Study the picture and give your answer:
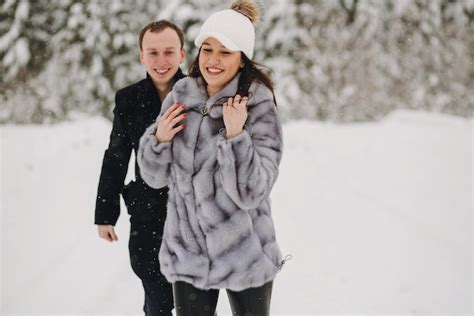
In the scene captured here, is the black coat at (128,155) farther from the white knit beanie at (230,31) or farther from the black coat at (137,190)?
the white knit beanie at (230,31)

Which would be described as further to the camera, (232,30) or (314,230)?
(314,230)

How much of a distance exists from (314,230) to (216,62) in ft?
14.3

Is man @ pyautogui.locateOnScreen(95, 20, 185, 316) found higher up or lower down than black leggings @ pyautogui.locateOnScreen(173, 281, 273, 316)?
higher up

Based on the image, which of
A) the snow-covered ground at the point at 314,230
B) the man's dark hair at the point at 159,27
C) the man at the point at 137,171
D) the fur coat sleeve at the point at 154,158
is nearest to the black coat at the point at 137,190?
the man at the point at 137,171

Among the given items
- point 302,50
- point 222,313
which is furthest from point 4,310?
point 302,50

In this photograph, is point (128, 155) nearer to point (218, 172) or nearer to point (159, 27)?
point (159, 27)

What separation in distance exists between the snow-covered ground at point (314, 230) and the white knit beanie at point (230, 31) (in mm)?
2742

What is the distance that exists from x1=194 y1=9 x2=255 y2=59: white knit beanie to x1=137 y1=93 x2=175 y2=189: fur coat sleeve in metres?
0.38

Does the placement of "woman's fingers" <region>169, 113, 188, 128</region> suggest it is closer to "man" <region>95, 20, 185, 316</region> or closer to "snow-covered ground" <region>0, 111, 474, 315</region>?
"man" <region>95, 20, 185, 316</region>

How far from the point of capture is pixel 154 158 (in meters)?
2.31

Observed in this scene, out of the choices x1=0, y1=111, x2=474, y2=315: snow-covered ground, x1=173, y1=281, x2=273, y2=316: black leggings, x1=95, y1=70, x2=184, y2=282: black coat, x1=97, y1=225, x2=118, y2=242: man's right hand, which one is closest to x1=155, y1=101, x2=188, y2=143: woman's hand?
x1=95, y1=70, x2=184, y2=282: black coat

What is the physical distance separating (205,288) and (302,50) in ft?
41.9

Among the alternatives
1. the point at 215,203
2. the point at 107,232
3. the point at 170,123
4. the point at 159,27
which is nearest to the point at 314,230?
the point at 107,232

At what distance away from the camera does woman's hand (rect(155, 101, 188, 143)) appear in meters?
2.27
